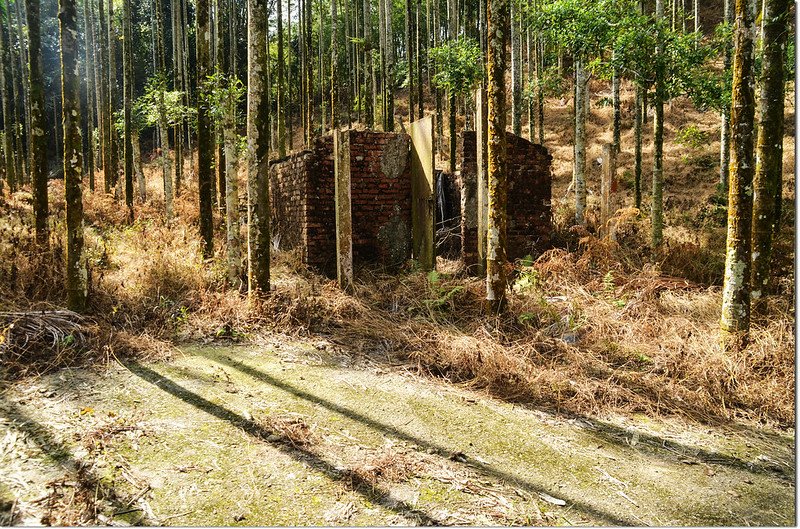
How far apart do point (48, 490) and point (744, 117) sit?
239 inches

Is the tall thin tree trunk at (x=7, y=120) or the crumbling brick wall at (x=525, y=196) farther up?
the tall thin tree trunk at (x=7, y=120)

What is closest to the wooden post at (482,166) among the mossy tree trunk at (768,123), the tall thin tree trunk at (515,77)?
the mossy tree trunk at (768,123)

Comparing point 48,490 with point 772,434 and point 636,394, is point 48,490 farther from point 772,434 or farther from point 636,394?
point 772,434

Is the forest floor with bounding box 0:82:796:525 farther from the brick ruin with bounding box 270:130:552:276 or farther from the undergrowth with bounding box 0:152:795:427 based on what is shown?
the brick ruin with bounding box 270:130:552:276

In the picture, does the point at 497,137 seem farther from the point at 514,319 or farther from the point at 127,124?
the point at 127,124

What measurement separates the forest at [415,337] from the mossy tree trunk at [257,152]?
3 cm

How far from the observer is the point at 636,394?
4.33 m

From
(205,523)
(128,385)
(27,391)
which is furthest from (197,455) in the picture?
(27,391)

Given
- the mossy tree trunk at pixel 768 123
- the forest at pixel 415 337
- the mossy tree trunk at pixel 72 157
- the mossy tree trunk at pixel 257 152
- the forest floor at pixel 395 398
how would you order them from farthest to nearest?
the mossy tree trunk at pixel 257 152
the mossy tree trunk at pixel 72 157
the mossy tree trunk at pixel 768 123
the forest at pixel 415 337
the forest floor at pixel 395 398

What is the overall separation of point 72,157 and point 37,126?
2.23 m

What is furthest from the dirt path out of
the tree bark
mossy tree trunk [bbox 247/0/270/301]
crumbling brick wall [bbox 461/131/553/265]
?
crumbling brick wall [bbox 461/131/553/265]

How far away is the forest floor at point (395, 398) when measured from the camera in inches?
109

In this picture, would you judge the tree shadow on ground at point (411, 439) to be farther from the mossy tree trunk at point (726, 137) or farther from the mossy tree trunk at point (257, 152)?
the mossy tree trunk at point (726, 137)

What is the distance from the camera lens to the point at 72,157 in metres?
5.38
